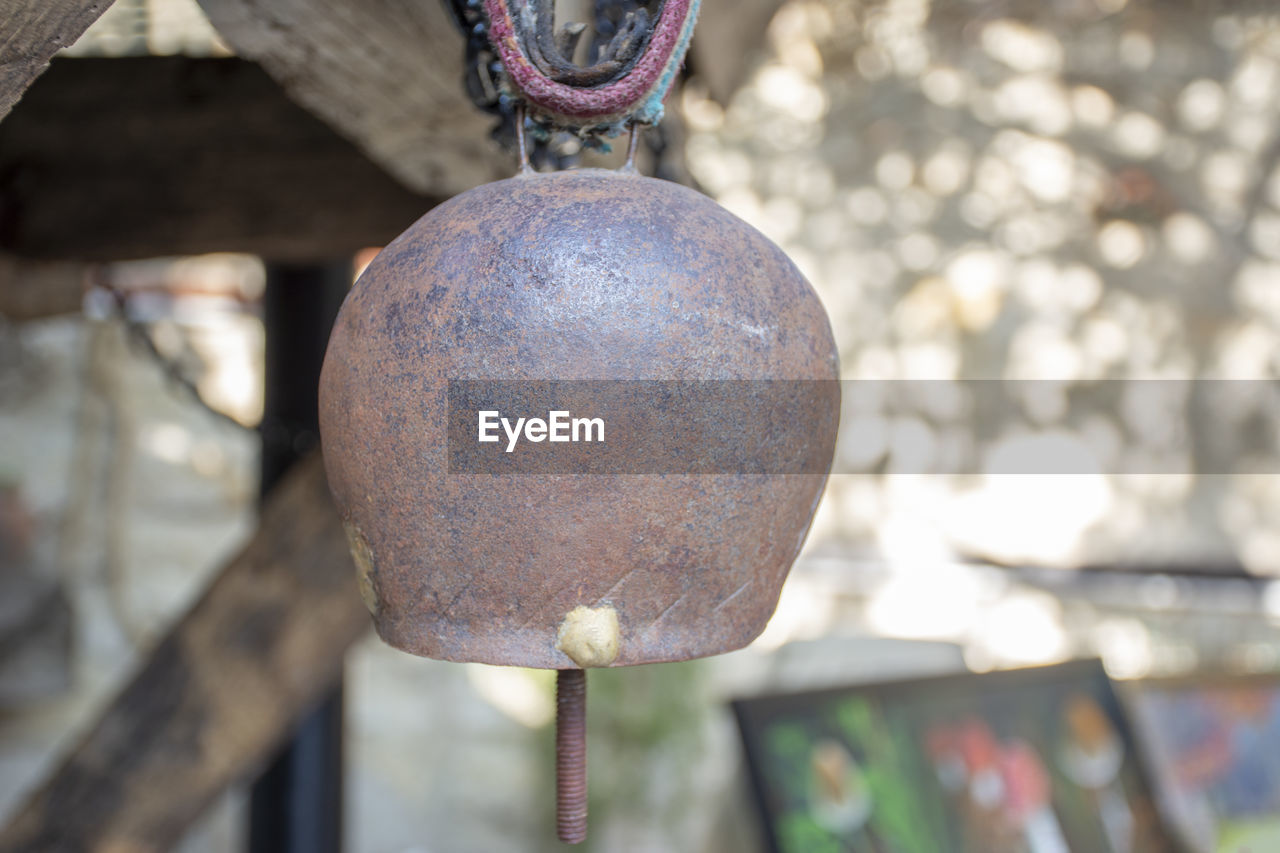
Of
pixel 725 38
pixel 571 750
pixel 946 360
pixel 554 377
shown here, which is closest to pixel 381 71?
pixel 554 377

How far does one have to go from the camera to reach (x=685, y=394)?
616 mm

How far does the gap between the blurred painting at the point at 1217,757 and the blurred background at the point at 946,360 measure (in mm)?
84

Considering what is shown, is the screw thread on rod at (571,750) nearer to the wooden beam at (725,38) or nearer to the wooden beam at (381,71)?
the wooden beam at (381,71)

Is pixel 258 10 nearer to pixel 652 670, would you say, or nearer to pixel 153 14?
pixel 153 14

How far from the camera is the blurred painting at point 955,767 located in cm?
178

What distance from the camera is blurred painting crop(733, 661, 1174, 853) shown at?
1778mm

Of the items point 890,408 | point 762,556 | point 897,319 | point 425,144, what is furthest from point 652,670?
point 762,556

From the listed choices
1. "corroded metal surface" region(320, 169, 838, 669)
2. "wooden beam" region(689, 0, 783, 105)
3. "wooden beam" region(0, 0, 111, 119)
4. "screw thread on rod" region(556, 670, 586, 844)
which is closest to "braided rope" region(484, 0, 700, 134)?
"corroded metal surface" region(320, 169, 838, 669)

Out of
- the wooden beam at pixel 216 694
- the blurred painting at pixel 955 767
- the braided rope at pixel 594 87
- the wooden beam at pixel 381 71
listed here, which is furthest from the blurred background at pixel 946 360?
the braided rope at pixel 594 87

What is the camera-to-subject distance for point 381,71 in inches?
41.4

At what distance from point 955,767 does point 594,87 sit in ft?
Result: 5.16

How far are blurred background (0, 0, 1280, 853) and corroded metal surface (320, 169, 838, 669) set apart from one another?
138 centimetres

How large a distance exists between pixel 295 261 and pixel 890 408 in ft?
5.02
